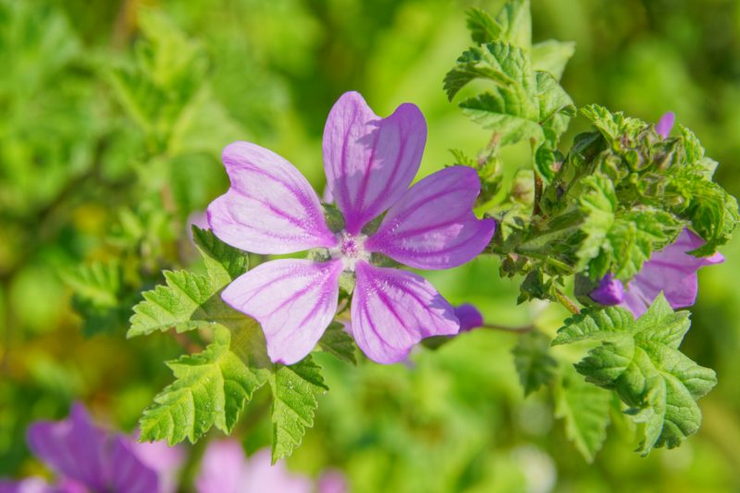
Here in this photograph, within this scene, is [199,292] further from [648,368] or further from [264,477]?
[264,477]

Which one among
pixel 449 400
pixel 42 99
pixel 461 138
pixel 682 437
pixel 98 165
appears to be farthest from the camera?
pixel 461 138

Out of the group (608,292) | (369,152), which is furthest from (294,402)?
(608,292)

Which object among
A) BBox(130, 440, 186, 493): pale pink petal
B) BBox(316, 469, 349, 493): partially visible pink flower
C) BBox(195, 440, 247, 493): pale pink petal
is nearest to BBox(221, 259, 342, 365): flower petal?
BBox(195, 440, 247, 493): pale pink petal

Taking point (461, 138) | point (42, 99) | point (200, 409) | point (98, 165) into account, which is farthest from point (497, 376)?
point (200, 409)

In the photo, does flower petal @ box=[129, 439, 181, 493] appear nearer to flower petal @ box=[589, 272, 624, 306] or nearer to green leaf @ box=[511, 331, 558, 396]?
green leaf @ box=[511, 331, 558, 396]

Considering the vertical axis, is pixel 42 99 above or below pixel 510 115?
below

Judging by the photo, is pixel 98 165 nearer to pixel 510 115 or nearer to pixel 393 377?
pixel 393 377

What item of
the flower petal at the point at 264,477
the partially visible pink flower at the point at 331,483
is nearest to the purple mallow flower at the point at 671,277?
the flower petal at the point at 264,477
